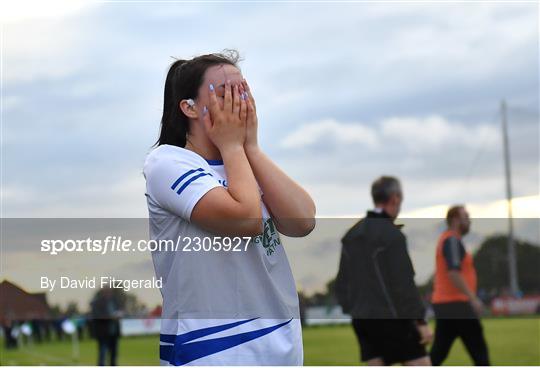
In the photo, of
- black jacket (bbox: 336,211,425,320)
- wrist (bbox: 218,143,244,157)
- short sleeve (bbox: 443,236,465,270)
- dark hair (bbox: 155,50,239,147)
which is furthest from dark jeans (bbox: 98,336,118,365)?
wrist (bbox: 218,143,244,157)

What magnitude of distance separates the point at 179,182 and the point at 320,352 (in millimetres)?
14802

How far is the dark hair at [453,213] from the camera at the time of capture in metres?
7.54

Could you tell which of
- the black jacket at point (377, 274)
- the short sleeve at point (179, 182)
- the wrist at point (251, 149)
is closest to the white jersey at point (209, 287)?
the short sleeve at point (179, 182)

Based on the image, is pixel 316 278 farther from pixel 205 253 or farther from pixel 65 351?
pixel 65 351

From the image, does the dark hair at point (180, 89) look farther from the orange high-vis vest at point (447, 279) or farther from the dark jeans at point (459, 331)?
the dark jeans at point (459, 331)

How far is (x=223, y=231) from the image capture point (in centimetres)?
241

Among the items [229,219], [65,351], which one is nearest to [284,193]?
[229,219]

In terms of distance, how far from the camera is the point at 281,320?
2.50 meters

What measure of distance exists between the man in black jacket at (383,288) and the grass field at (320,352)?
6.25 meters

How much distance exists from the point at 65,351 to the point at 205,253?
16636mm

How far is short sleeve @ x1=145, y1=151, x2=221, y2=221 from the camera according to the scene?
2.41m

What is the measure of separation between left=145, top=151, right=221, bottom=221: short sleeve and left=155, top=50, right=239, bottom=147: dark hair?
0.48 feet

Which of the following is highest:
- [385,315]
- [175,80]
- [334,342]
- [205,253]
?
[175,80]

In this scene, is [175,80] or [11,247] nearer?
[175,80]
